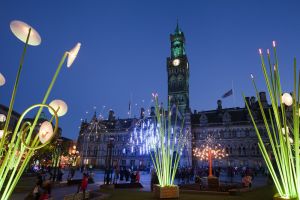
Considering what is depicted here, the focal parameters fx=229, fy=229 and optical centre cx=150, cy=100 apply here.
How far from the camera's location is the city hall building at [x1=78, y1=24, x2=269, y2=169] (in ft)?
200

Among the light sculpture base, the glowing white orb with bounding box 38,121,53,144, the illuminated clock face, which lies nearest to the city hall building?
the illuminated clock face

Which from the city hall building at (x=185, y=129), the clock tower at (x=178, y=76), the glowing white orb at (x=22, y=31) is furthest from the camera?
the clock tower at (x=178, y=76)

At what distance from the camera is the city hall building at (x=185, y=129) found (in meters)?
61.1

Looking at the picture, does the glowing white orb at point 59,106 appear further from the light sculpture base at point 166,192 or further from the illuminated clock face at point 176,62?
the illuminated clock face at point 176,62

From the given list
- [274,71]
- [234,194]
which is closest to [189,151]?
[234,194]

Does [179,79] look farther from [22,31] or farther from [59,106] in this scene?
[22,31]

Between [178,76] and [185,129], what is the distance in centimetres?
2108

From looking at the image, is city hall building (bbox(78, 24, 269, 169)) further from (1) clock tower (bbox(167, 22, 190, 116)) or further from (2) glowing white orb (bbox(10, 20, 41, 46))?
(2) glowing white orb (bbox(10, 20, 41, 46))

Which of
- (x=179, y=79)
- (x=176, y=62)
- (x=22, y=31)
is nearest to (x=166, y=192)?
(x=22, y=31)

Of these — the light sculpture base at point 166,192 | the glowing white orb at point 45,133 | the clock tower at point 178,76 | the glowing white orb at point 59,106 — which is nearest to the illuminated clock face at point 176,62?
the clock tower at point 178,76

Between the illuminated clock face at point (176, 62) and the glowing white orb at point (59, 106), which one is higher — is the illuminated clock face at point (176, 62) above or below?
above

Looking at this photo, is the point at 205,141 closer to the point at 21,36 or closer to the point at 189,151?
the point at 189,151

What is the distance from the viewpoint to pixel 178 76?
260 feet

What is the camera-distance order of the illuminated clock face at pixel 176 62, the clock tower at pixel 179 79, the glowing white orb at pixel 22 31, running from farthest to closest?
the illuminated clock face at pixel 176 62 → the clock tower at pixel 179 79 → the glowing white orb at pixel 22 31
